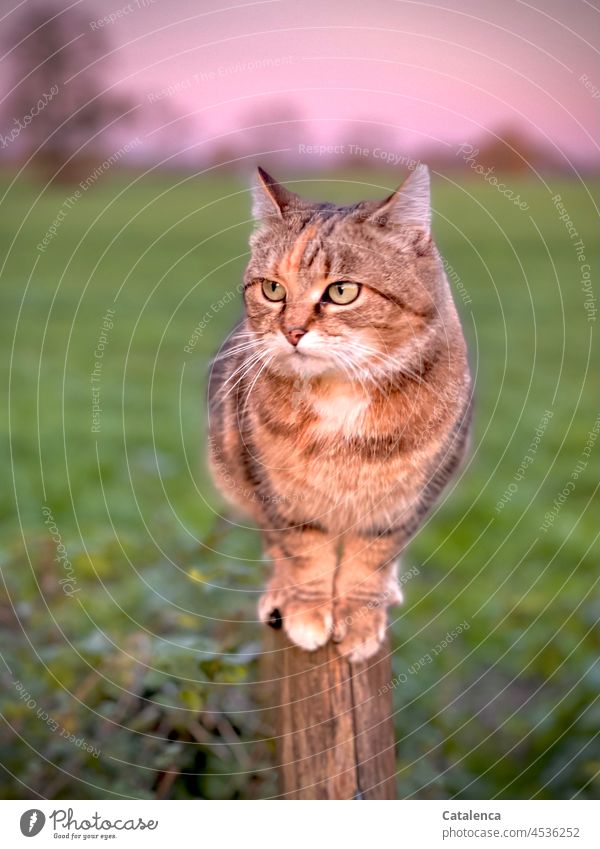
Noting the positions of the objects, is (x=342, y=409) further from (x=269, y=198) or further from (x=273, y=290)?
(x=269, y=198)

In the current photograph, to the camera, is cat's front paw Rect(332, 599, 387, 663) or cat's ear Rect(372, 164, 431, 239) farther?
cat's front paw Rect(332, 599, 387, 663)

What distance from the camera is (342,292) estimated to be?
55.5 inches

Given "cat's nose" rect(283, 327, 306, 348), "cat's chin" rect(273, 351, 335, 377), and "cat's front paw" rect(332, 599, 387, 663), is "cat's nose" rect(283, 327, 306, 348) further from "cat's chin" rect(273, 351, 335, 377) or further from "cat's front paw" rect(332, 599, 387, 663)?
"cat's front paw" rect(332, 599, 387, 663)

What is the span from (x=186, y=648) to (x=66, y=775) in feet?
1.30

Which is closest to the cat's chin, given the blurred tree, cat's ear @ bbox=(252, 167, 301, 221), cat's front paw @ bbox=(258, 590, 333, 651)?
cat's ear @ bbox=(252, 167, 301, 221)

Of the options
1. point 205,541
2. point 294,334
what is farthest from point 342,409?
point 205,541

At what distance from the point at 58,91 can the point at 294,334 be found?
4.86 ft

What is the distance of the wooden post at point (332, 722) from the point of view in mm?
1622

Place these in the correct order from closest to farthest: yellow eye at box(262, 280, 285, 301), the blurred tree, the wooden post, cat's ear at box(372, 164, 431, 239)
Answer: cat's ear at box(372, 164, 431, 239) → yellow eye at box(262, 280, 285, 301) → the wooden post → the blurred tree

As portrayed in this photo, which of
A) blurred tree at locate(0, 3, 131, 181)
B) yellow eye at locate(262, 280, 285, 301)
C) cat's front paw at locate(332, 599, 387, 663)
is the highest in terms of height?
blurred tree at locate(0, 3, 131, 181)

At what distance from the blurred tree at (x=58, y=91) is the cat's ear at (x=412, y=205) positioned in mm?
1094

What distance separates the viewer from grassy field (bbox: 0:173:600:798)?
2.02 metres

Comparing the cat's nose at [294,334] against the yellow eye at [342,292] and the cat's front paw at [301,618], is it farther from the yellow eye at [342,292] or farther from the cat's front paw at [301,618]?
the cat's front paw at [301,618]

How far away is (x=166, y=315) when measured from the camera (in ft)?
13.4
